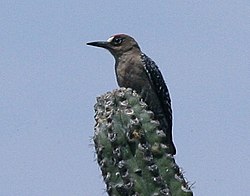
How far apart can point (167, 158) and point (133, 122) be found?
0.38 m

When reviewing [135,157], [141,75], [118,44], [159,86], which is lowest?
[135,157]

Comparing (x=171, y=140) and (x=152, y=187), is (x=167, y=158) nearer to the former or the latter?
(x=152, y=187)

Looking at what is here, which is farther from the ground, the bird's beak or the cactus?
the bird's beak

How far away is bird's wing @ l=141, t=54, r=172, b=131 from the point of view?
10.3 meters

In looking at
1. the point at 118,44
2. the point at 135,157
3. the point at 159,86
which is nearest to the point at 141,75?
the point at 159,86

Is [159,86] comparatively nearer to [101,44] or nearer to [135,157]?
[101,44]

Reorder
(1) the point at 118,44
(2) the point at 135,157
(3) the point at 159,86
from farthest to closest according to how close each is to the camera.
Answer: (1) the point at 118,44 → (3) the point at 159,86 → (2) the point at 135,157

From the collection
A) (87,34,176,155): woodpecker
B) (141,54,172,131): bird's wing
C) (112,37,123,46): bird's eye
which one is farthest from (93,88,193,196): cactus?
(112,37,123,46): bird's eye

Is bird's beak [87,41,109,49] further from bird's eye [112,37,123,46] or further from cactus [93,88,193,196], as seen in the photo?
cactus [93,88,193,196]

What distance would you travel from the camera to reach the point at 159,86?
1041cm

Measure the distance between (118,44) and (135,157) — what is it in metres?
5.40

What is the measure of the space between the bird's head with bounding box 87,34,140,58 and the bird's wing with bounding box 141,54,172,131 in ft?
1.01

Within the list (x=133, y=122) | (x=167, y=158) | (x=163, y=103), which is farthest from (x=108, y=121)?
(x=163, y=103)

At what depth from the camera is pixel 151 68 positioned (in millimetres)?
10398
